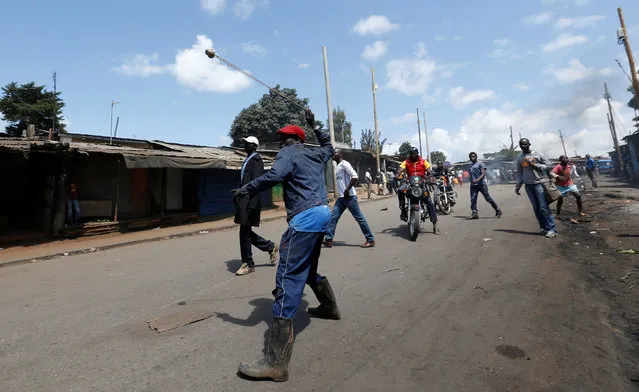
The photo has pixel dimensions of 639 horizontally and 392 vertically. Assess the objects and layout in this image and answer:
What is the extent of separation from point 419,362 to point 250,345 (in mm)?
1272

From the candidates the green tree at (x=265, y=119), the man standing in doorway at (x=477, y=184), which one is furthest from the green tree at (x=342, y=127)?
the man standing in doorway at (x=477, y=184)

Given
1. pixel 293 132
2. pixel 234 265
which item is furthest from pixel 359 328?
pixel 234 265

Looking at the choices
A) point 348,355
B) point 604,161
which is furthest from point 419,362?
point 604,161

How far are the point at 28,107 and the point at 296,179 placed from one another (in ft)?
105

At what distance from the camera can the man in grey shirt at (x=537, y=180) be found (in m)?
6.28

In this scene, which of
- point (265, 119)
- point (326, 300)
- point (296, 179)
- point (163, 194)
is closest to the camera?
point (296, 179)

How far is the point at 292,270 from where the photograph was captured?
2434mm

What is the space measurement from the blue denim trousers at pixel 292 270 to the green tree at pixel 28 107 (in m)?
30.9

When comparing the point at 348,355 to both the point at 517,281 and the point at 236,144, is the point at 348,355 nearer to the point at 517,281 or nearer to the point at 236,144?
the point at 517,281

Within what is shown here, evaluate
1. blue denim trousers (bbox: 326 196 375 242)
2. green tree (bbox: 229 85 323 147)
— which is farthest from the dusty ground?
green tree (bbox: 229 85 323 147)

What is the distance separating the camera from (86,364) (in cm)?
242

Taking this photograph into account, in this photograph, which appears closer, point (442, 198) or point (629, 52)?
point (442, 198)

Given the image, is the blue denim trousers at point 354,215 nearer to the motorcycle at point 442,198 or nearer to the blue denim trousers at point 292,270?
the blue denim trousers at point 292,270

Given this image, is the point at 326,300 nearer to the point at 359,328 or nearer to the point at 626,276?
the point at 359,328
